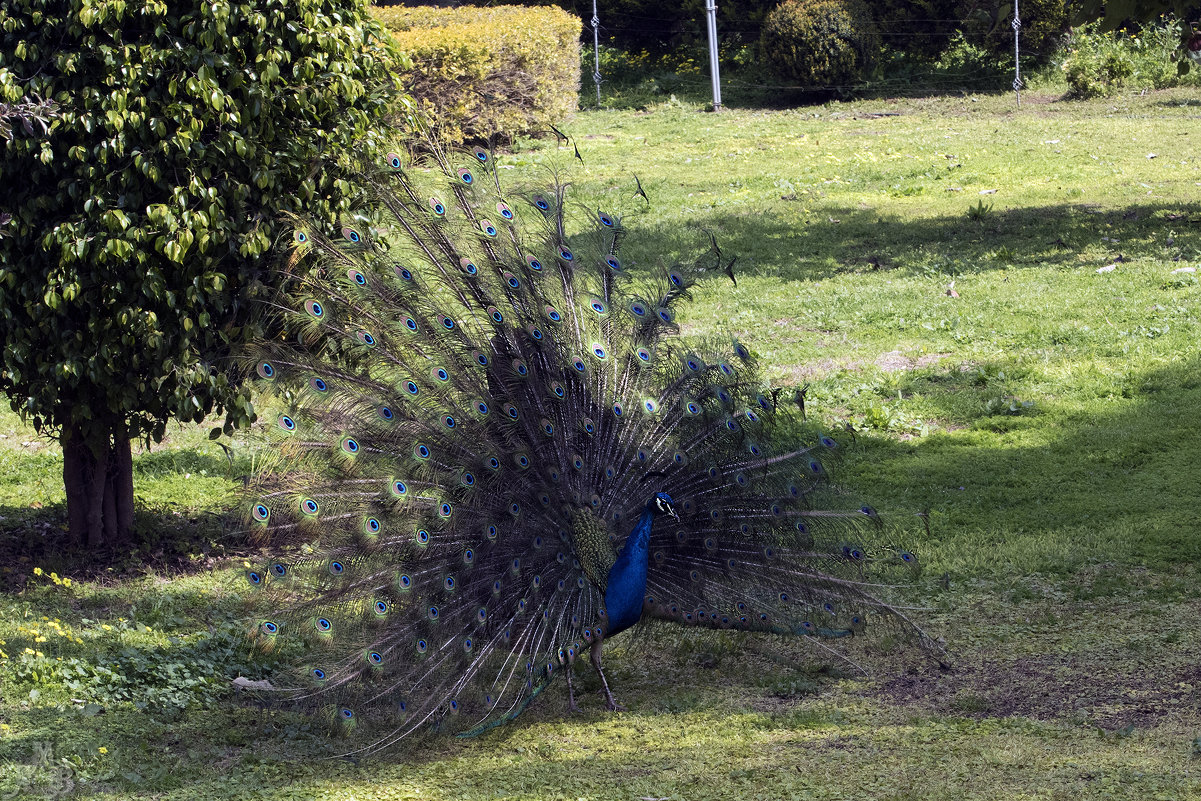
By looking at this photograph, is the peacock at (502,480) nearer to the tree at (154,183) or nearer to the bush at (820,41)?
the tree at (154,183)

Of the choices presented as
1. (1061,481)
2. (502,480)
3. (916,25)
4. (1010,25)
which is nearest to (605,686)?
(502,480)

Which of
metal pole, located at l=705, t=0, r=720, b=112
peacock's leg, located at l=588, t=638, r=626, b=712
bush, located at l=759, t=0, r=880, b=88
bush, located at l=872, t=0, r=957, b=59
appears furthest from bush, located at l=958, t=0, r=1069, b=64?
peacock's leg, located at l=588, t=638, r=626, b=712

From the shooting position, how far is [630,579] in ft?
17.6

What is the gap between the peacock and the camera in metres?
5.26

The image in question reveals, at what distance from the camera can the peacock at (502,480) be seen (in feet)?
17.3

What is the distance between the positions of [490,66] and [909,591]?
14.4 meters

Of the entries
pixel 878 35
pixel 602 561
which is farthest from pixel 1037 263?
pixel 878 35

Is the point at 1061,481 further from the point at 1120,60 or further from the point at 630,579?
Answer: the point at 1120,60

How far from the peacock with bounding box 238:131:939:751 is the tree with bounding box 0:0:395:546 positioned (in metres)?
0.51

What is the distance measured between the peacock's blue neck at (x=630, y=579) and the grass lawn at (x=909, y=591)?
1.79ft

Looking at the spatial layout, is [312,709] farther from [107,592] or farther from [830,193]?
[830,193]

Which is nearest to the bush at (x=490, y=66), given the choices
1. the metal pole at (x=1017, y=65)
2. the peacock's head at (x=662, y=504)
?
the metal pole at (x=1017, y=65)

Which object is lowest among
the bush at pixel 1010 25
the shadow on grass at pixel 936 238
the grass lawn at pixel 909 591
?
the grass lawn at pixel 909 591

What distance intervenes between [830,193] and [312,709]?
12709 mm
